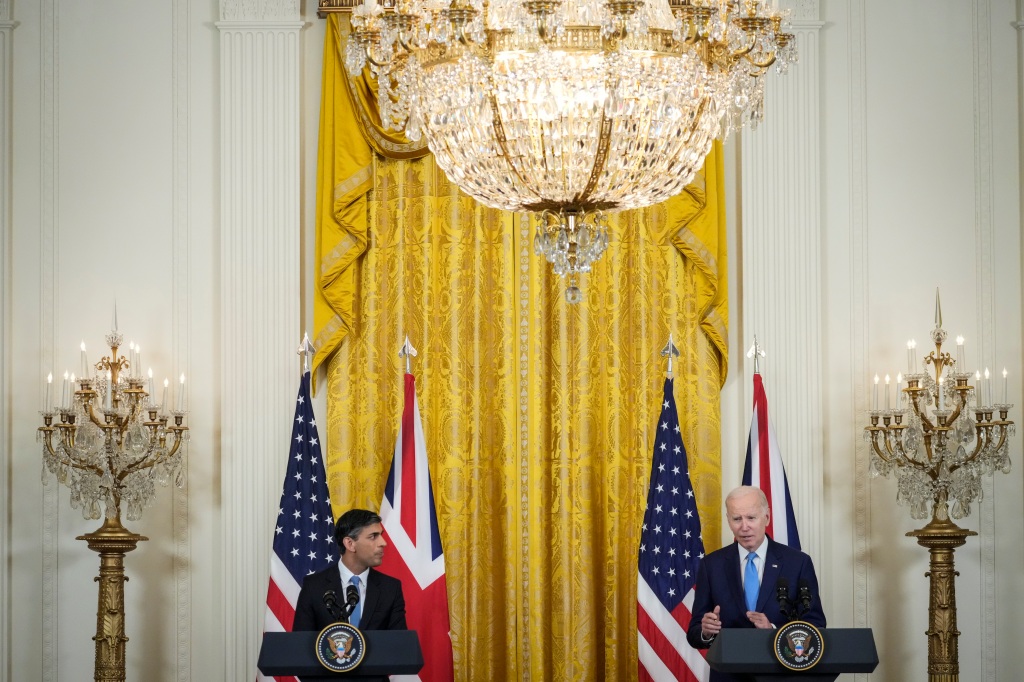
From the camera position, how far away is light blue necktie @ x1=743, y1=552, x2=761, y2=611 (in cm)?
546

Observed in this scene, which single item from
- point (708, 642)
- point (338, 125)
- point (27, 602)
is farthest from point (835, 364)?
point (27, 602)

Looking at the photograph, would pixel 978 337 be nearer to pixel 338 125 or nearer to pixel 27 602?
pixel 338 125

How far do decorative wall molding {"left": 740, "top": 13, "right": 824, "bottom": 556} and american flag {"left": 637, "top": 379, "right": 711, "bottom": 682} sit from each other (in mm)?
752

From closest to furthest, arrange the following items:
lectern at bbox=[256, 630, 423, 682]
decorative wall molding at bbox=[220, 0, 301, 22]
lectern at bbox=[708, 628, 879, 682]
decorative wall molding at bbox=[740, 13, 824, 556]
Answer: lectern at bbox=[708, 628, 879, 682] < lectern at bbox=[256, 630, 423, 682] < decorative wall molding at bbox=[740, 13, 824, 556] < decorative wall molding at bbox=[220, 0, 301, 22]

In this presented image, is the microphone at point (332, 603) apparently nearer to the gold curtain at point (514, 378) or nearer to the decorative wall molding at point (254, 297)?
the gold curtain at point (514, 378)

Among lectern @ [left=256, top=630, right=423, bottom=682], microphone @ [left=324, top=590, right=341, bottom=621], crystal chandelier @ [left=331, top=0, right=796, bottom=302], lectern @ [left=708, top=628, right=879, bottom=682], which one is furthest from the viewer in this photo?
microphone @ [left=324, top=590, right=341, bottom=621]

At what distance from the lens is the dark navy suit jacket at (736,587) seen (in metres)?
5.41

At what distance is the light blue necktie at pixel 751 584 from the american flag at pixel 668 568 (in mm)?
1220

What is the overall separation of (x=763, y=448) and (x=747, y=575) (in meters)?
1.52

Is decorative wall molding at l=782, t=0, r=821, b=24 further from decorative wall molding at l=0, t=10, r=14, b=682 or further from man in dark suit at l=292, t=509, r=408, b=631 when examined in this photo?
decorative wall molding at l=0, t=10, r=14, b=682

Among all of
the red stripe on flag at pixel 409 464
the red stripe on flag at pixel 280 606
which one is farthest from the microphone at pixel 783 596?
the red stripe on flag at pixel 280 606

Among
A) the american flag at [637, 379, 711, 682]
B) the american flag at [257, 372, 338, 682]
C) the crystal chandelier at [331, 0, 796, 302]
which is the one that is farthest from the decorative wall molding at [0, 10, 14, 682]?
the crystal chandelier at [331, 0, 796, 302]

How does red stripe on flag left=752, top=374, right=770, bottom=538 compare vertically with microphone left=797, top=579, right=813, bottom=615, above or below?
above

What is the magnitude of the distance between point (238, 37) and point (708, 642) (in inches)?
171
